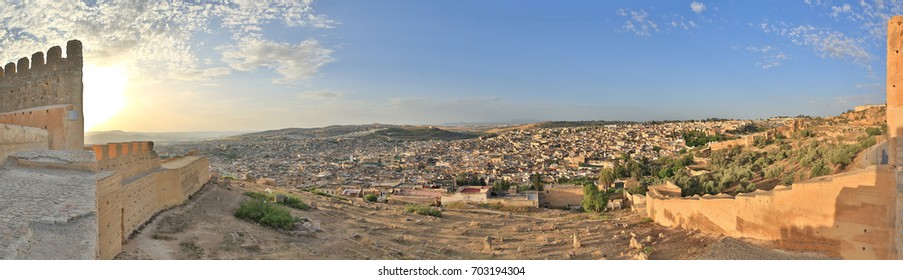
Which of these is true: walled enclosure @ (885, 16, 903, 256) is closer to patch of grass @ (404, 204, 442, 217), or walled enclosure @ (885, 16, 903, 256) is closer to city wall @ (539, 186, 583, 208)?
patch of grass @ (404, 204, 442, 217)

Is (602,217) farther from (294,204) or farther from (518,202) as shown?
(294,204)

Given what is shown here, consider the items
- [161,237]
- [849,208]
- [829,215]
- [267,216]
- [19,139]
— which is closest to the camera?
[849,208]

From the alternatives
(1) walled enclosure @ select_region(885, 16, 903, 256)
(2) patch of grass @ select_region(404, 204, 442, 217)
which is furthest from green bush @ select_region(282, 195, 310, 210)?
(1) walled enclosure @ select_region(885, 16, 903, 256)

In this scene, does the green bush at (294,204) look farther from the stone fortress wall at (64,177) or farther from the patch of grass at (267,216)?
the patch of grass at (267,216)

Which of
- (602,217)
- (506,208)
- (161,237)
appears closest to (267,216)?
(161,237)

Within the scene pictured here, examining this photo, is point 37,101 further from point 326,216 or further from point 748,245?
point 748,245

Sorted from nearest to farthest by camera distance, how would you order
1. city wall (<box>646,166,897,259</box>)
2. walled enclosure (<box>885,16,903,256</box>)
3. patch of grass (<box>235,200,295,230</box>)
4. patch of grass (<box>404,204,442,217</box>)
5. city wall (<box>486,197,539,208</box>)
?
1. walled enclosure (<box>885,16,903,256</box>)
2. city wall (<box>646,166,897,259</box>)
3. patch of grass (<box>235,200,295,230</box>)
4. patch of grass (<box>404,204,442,217</box>)
5. city wall (<box>486,197,539,208</box>)
